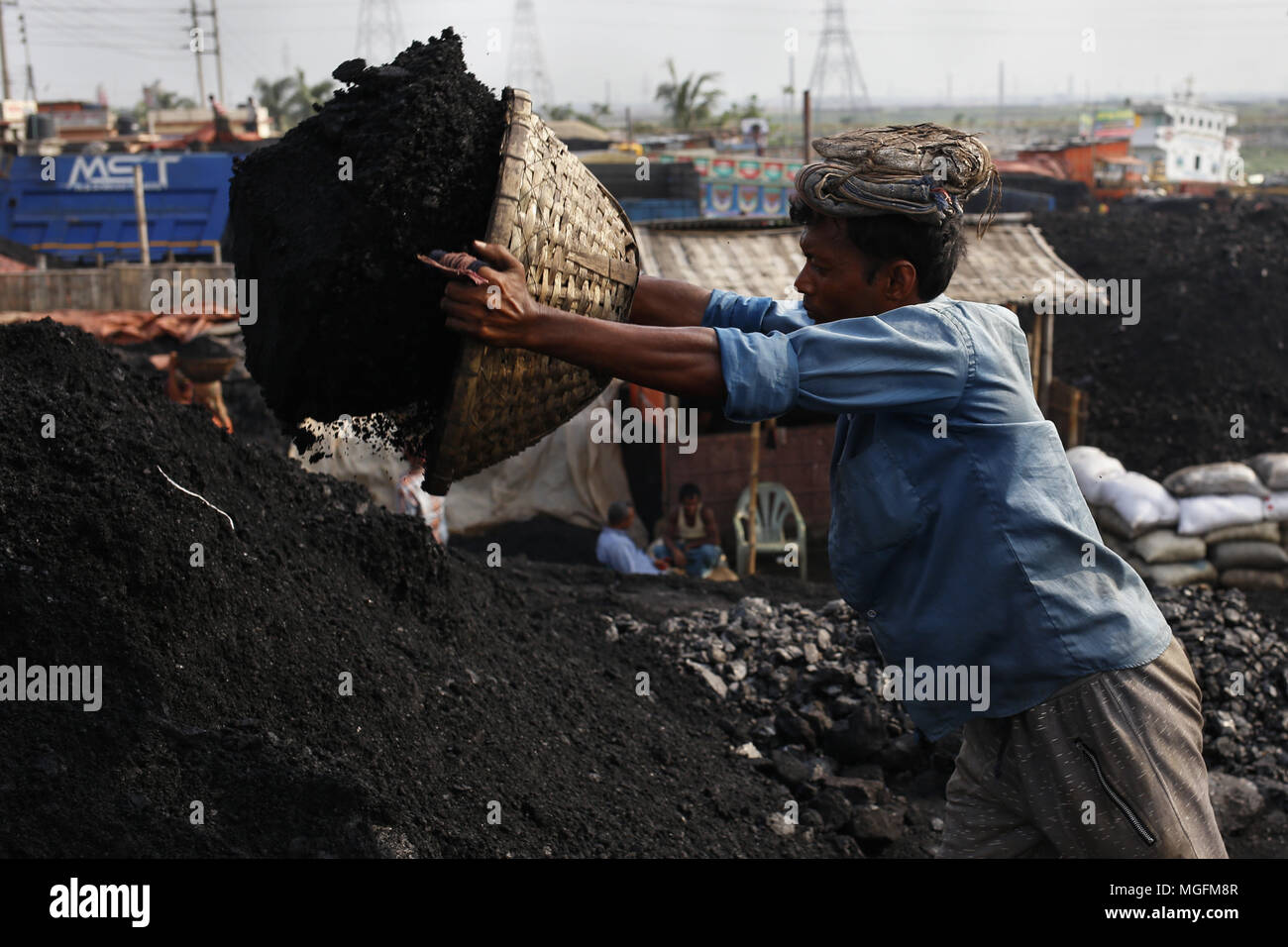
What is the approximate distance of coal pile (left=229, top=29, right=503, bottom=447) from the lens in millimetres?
2057

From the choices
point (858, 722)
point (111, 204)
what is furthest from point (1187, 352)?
point (111, 204)

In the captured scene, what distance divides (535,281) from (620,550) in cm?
601

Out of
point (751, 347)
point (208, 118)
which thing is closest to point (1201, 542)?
point (751, 347)

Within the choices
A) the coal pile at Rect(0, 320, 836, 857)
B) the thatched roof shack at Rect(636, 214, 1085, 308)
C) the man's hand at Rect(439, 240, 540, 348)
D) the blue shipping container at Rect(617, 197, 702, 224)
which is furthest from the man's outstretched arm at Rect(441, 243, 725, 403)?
the blue shipping container at Rect(617, 197, 702, 224)

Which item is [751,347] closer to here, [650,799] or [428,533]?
[650,799]

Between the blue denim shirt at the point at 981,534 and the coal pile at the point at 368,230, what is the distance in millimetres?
626

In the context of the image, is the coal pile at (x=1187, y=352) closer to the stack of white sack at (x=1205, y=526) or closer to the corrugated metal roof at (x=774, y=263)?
the corrugated metal roof at (x=774, y=263)

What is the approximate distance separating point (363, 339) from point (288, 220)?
0.30 m

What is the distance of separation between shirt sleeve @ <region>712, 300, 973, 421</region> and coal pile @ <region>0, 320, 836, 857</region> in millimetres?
1459

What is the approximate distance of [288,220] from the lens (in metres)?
2.18

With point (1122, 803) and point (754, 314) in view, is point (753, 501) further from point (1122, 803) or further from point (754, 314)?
point (1122, 803)

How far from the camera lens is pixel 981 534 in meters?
1.88

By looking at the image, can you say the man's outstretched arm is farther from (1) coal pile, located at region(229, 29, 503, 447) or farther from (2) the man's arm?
(2) the man's arm
